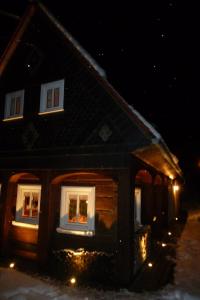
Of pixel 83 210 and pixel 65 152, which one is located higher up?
pixel 65 152

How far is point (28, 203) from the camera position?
8.84 meters

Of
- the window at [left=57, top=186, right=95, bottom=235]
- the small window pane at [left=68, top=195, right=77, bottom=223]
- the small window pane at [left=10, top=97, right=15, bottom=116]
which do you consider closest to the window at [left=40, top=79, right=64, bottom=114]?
the small window pane at [left=10, top=97, right=15, bottom=116]

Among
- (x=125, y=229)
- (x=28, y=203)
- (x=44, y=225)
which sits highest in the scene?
(x=28, y=203)

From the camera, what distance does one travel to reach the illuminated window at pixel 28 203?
28.2 feet

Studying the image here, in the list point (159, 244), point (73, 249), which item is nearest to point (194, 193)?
point (159, 244)

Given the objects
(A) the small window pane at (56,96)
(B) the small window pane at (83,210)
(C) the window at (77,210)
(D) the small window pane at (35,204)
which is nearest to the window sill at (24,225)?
(D) the small window pane at (35,204)

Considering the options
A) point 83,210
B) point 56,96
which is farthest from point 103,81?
point 83,210

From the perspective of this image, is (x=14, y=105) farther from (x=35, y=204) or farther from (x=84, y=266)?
(x=84, y=266)

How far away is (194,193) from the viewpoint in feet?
120

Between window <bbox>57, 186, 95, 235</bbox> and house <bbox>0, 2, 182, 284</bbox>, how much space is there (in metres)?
0.03

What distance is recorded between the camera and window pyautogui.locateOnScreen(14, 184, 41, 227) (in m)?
8.61

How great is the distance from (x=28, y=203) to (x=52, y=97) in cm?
372

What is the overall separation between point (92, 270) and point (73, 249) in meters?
0.87

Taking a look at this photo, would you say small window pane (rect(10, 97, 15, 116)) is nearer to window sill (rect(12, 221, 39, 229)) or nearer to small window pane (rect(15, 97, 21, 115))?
A: small window pane (rect(15, 97, 21, 115))
